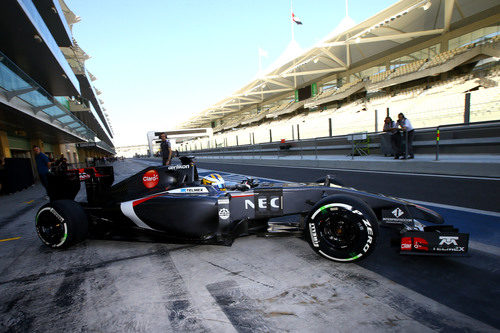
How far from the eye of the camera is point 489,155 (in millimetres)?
7066

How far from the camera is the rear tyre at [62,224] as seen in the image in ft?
8.99

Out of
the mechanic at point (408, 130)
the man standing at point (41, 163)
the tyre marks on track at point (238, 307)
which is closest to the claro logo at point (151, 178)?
the tyre marks on track at point (238, 307)

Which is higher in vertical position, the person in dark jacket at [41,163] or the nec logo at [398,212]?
the person in dark jacket at [41,163]

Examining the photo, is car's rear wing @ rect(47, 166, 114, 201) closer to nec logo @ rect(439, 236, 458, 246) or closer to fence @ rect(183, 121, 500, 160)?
nec logo @ rect(439, 236, 458, 246)

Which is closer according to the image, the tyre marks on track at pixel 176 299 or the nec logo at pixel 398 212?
the tyre marks on track at pixel 176 299

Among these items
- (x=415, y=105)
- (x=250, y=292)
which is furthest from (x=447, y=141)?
(x=415, y=105)

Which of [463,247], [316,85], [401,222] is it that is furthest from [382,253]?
[316,85]

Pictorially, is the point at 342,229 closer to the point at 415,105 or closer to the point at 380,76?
the point at 415,105

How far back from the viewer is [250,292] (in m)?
1.76

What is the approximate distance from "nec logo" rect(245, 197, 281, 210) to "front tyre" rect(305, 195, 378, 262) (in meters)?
0.41

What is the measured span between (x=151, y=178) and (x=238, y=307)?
187 centimetres

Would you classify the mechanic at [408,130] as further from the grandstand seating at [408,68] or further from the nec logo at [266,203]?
the grandstand seating at [408,68]

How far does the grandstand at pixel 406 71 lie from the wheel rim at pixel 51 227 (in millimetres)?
11434

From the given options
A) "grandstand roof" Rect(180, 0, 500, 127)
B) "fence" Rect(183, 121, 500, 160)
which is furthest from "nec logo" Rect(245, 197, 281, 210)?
"grandstand roof" Rect(180, 0, 500, 127)
